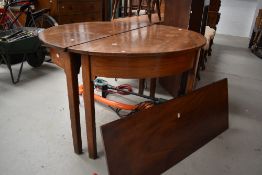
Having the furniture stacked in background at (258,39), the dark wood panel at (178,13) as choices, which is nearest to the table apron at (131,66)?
the dark wood panel at (178,13)

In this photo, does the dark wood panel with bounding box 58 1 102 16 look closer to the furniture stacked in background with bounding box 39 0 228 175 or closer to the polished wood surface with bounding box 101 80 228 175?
the furniture stacked in background with bounding box 39 0 228 175

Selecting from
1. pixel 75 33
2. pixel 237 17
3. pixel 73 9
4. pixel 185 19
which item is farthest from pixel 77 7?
pixel 237 17

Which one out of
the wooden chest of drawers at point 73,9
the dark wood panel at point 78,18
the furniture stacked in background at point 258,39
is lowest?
the furniture stacked in background at point 258,39

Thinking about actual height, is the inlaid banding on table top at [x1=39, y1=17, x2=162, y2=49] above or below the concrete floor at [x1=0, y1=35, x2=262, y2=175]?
above

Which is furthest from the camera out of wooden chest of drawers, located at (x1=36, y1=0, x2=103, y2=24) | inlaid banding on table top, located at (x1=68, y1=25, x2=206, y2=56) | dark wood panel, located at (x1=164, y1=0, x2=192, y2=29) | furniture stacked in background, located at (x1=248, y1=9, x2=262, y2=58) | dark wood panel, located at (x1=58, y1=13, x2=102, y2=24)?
furniture stacked in background, located at (x1=248, y1=9, x2=262, y2=58)

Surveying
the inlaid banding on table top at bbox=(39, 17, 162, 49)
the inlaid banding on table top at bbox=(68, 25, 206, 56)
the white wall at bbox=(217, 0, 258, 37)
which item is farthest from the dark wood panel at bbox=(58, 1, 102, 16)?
the white wall at bbox=(217, 0, 258, 37)

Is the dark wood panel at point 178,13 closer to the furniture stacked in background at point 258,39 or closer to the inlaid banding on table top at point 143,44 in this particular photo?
the inlaid banding on table top at point 143,44

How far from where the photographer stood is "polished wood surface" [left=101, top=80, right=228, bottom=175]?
1106 mm

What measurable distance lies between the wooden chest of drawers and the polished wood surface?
2.73 meters

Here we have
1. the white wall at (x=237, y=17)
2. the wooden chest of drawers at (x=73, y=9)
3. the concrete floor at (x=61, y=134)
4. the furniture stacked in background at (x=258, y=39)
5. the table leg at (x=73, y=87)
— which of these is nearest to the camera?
the table leg at (x=73, y=87)

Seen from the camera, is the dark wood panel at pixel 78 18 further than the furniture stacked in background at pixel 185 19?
Yes

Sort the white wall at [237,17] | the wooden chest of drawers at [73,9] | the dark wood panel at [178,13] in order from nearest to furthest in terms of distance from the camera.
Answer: the dark wood panel at [178,13], the wooden chest of drawers at [73,9], the white wall at [237,17]

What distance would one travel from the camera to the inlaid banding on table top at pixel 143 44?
40.3 inches

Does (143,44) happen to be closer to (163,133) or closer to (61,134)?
(163,133)
